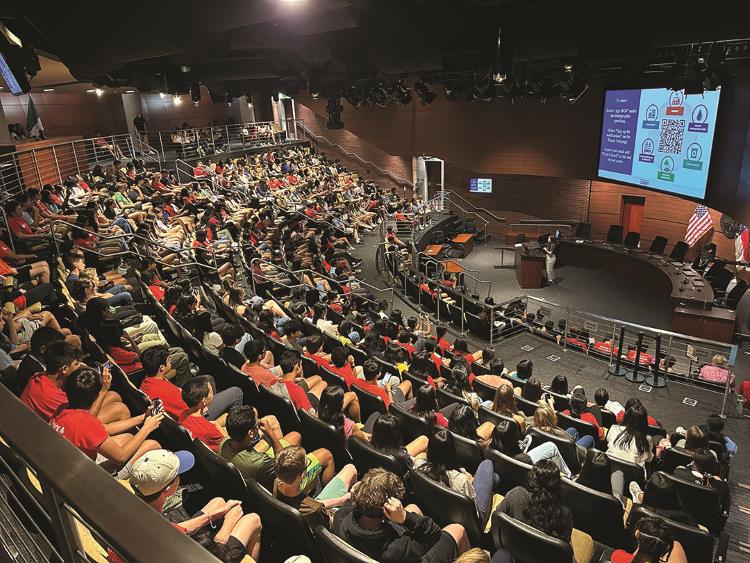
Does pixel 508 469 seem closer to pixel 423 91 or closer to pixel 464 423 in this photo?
pixel 464 423

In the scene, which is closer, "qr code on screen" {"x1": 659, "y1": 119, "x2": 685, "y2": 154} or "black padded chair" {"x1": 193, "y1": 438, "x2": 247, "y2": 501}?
"black padded chair" {"x1": 193, "y1": 438, "x2": 247, "y2": 501}

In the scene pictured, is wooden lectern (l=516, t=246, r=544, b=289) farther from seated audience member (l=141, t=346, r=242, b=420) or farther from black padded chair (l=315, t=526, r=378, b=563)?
black padded chair (l=315, t=526, r=378, b=563)

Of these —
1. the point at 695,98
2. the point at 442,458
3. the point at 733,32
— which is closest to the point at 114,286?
the point at 442,458

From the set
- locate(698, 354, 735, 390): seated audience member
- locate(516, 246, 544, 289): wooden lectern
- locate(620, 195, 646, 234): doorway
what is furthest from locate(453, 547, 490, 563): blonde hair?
locate(620, 195, 646, 234): doorway

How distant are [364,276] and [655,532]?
10292 mm

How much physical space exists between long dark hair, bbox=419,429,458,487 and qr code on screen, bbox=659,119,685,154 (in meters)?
11.4

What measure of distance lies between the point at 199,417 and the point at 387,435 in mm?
1389

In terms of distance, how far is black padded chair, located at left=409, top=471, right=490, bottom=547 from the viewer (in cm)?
313

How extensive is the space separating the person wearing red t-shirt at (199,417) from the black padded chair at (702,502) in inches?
130

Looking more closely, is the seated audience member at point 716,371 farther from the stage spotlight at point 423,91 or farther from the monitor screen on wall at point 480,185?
the monitor screen on wall at point 480,185

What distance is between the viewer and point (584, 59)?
18.8ft

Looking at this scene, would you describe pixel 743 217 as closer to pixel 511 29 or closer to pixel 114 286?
pixel 511 29

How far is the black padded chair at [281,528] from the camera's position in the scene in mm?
2627

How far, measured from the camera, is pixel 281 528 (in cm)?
283
